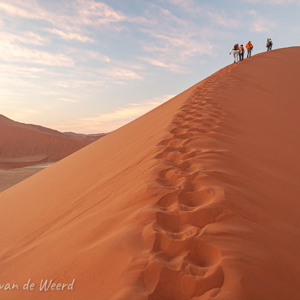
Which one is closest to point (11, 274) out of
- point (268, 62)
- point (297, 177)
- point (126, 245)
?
point (126, 245)

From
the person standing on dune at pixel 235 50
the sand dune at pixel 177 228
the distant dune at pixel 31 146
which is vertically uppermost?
the person standing on dune at pixel 235 50

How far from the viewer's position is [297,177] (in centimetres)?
278

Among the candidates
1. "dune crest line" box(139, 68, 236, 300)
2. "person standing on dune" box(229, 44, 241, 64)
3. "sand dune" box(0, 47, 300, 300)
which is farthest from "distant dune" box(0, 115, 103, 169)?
"dune crest line" box(139, 68, 236, 300)

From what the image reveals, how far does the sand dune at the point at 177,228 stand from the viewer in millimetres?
Answer: 1287

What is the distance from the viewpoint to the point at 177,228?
5.31ft

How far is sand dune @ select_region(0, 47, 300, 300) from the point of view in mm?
1287

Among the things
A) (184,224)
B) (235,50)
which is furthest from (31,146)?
(184,224)

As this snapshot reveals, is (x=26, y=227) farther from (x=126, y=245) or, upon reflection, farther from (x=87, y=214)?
(x=126, y=245)

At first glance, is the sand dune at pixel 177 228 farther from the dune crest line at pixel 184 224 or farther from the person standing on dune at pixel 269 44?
the person standing on dune at pixel 269 44

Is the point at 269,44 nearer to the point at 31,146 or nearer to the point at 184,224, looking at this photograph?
the point at 184,224

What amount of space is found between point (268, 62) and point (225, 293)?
13.0 metres

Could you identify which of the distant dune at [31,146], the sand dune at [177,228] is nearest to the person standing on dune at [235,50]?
the sand dune at [177,228]

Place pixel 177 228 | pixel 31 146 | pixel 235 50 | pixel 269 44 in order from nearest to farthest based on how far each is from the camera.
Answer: pixel 177 228
pixel 235 50
pixel 269 44
pixel 31 146

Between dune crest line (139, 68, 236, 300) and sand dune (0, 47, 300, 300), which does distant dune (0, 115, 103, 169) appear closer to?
sand dune (0, 47, 300, 300)
